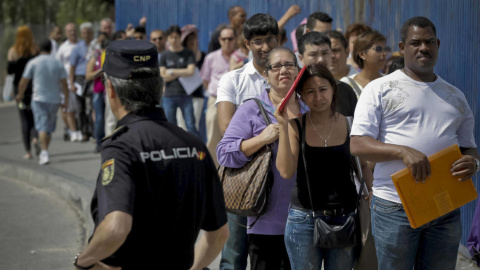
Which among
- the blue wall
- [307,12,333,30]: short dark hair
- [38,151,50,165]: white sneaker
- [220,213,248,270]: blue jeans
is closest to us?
[220,213,248,270]: blue jeans

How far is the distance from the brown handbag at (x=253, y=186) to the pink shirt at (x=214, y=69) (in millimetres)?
5681

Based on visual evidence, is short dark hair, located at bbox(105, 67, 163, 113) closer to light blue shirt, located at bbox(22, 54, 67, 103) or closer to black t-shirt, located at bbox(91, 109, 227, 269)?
black t-shirt, located at bbox(91, 109, 227, 269)

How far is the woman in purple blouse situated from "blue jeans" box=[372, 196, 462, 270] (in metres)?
0.66

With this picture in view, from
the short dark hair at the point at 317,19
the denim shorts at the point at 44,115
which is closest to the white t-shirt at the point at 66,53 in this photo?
the denim shorts at the point at 44,115

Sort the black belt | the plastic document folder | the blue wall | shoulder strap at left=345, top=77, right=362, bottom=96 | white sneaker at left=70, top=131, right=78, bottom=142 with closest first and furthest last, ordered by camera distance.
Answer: the plastic document folder, the black belt, shoulder strap at left=345, top=77, right=362, bottom=96, the blue wall, white sneaker at left=70, top=131, right=78, bottom=142

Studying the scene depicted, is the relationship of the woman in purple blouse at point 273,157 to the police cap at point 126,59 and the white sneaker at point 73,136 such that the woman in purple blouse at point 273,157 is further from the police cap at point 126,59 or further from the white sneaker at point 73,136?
the white sneaker at point 73,136

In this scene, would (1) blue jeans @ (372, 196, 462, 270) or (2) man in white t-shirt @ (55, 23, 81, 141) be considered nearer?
(1) blue jeans @ (372, 196, 462, 270)

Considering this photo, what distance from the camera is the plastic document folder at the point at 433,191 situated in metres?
4.14

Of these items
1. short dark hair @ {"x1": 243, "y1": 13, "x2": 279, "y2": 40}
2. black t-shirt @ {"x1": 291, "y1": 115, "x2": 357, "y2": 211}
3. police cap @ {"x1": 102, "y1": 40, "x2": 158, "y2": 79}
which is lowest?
black t-shirt @ {"x1": 291, "y1": 115, "x2": 357, "y2": 211}

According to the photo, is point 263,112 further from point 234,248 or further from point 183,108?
point 183,108

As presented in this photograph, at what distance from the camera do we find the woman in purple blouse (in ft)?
15.6

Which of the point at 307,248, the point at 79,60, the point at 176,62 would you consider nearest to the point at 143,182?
the point at 307,248

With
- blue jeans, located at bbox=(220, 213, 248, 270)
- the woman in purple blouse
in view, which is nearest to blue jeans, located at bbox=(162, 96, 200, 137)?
blue jeans, located at bbox=(220, 213, 248, 270)

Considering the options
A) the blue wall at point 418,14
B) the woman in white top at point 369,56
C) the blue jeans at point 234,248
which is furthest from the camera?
the blue wall at point 418,14
